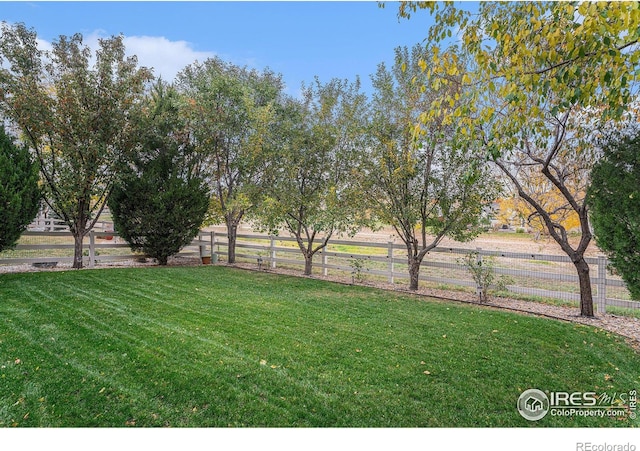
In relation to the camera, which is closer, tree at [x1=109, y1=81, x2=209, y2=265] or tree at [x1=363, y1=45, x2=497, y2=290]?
tree at [x1=363, y1=45, x2=497, y2=290]

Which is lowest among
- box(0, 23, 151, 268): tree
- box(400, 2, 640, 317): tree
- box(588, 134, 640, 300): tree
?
box(588, 134, 640, 300): tree

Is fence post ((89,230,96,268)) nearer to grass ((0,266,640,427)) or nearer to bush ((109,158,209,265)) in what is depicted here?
bush ((109,158,209,265))

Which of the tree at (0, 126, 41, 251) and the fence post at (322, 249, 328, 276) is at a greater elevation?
the tree at (0, 126, 41, 251)

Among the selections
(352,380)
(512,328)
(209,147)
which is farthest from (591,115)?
(209,147)

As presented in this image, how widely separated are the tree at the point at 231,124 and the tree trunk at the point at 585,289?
704 cm

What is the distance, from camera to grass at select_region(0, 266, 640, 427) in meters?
2.54

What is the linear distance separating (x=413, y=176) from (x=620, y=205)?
346cm

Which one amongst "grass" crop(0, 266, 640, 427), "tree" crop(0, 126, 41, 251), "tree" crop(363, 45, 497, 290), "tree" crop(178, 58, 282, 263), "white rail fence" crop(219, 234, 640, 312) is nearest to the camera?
"grass" crop(0, 266, 640, 427)

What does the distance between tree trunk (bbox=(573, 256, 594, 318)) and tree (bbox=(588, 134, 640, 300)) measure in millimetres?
566

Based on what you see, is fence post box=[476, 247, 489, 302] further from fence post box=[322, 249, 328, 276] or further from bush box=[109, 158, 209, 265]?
bush box=[109, 158, 209, 265]

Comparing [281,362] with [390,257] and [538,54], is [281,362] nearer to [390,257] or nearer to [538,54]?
[538,54]

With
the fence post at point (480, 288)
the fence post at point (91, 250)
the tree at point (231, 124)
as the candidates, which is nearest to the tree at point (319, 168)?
the tree at point (231, 124)

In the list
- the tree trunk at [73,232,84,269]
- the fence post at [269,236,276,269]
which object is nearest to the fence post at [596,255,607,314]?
the fence post at [269,236,276,269]

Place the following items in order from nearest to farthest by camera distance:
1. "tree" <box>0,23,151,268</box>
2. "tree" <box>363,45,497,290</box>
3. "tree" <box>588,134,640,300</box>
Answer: "tree" <box>588,134,640,300</box>
"tree" <box>363,45,497,290</box>
"tree" <box>0,23,151,268</box>
